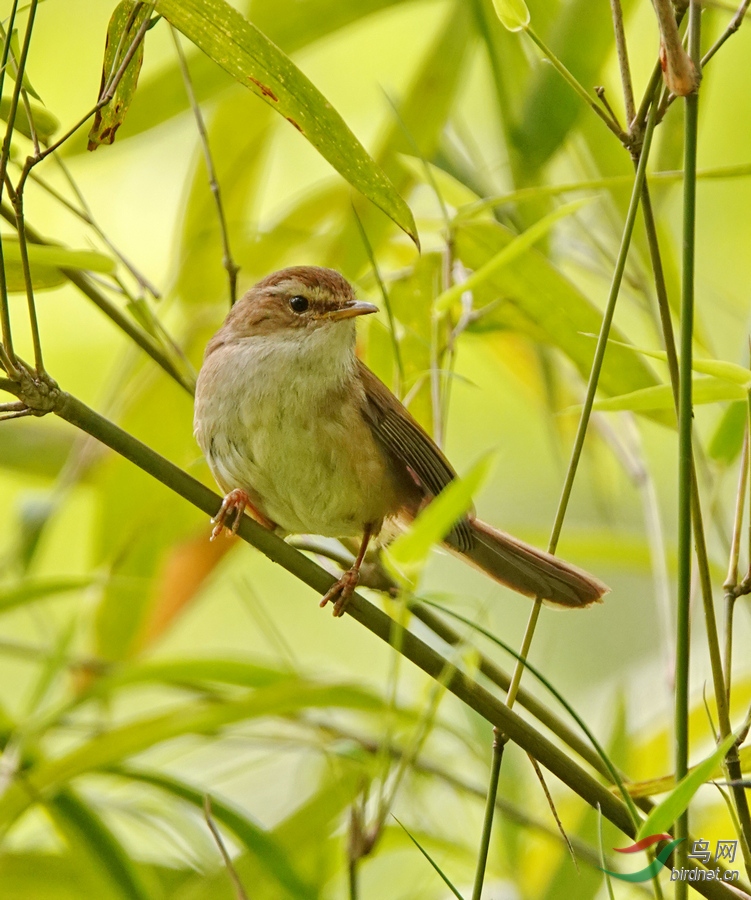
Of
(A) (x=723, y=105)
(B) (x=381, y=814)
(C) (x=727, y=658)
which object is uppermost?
(A) (x=723, y=105)

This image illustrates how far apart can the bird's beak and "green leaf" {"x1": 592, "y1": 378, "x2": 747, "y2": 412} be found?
102 cm

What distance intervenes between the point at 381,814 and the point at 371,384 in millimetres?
1494

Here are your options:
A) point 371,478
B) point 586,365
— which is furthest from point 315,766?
point 586,365

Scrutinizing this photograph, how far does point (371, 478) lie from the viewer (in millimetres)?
2562

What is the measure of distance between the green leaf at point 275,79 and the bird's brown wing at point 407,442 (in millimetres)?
932

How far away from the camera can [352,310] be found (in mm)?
2510

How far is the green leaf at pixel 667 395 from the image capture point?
53.6 inches

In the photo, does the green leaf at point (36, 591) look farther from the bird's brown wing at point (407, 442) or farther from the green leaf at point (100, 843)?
the bird's brown wing at point (407, 442)

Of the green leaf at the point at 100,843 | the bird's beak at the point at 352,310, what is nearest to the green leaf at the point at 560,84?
the bird's beak at the point at 352,310

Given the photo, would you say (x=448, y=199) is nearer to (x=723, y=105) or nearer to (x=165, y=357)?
(x=165, y=357)

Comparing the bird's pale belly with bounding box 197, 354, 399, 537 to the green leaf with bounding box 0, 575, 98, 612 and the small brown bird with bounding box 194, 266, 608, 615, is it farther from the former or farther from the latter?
the green leaf with bounding box 0, 575, 98, 612

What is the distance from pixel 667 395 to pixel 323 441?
120 centimetres

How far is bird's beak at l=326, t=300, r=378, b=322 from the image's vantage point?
2.42 metres

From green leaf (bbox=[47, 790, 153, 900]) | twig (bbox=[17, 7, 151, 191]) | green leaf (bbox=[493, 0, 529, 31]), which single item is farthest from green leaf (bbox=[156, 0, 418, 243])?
green leaf (bbox=[47, 790, 153, 900])
